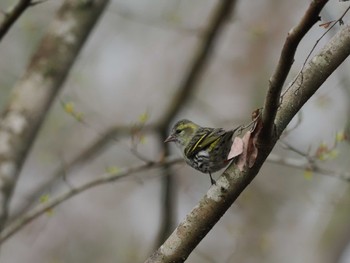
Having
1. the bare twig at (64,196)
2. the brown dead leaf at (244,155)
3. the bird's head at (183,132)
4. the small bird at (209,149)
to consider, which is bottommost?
the bare twig at (64,196)

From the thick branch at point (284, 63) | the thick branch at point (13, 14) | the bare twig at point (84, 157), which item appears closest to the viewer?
the thick branch at point (284, 63)

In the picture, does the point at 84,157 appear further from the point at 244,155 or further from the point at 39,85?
the point at 244,155

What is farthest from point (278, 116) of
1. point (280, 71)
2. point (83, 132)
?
point (83, 132)

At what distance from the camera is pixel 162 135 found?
22.0ft

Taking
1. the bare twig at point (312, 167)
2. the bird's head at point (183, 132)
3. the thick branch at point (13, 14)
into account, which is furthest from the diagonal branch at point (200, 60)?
the thick branch at point (13, 14)

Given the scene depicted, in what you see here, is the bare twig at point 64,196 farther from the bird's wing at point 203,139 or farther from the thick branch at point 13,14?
the thick branch at point 13,14

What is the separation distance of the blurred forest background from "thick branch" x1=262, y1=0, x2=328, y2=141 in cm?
322

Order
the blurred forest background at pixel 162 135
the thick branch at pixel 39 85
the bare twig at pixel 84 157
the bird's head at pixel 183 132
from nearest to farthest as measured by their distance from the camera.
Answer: the bird's head at pixel 183 132 < the thick branch at pixel 39 85 < the bare twig at pixel 84 157 < the blurred forest background at pixel 162 135

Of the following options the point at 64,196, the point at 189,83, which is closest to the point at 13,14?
the point at 64,196

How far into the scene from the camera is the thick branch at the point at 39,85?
4.57 metres

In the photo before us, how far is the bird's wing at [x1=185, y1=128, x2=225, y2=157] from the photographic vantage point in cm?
357

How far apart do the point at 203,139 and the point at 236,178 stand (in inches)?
40.1

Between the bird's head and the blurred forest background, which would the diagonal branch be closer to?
the blurred forest background

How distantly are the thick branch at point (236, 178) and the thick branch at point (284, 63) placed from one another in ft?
0.45
